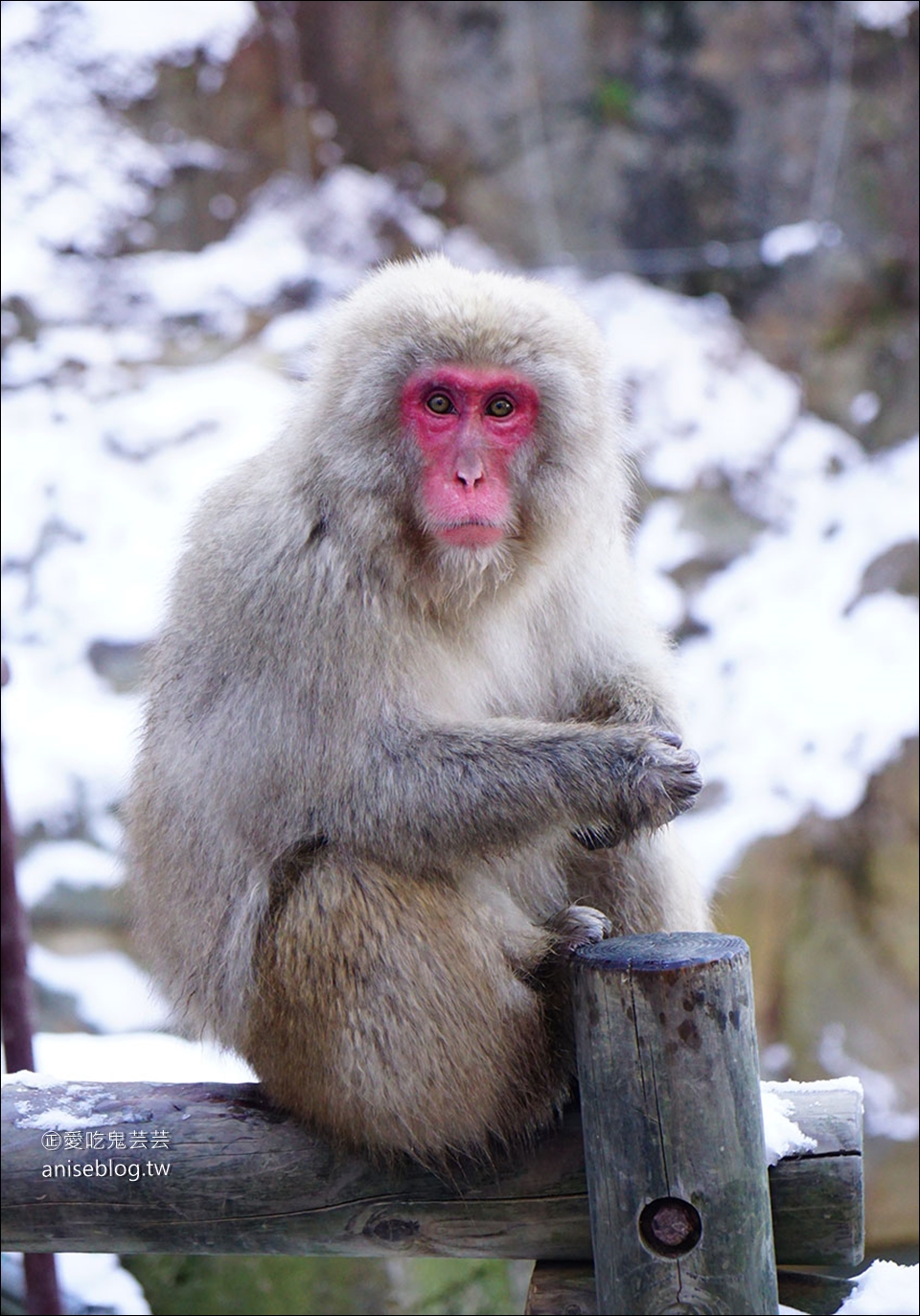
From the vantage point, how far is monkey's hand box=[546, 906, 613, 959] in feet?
8.79

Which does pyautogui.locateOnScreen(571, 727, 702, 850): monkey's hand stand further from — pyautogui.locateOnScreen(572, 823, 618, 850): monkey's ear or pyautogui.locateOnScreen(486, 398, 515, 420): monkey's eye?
pyautogui.locateOnScreen(486, 398, 515, 420): monkey's eye

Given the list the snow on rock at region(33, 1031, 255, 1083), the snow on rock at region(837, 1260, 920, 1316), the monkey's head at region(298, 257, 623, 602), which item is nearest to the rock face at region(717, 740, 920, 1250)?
the snow on rock at region(837, 1260, 920, 1316)

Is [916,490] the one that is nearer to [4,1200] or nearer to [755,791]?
[755,791]

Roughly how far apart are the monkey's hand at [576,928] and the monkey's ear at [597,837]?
0.43 feet

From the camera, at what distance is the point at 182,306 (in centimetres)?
765

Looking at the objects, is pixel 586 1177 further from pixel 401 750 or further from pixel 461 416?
pixel 461 416

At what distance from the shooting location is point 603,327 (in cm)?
680

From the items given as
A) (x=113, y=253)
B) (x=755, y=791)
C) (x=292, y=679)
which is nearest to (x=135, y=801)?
(x=292, y=679)

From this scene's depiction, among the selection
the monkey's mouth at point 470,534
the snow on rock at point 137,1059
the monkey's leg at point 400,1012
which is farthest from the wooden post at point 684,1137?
the snow on rock at point 137,1059

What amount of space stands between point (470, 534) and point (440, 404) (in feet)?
0.81

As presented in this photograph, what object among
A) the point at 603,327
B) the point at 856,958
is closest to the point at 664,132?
the point at 603,327

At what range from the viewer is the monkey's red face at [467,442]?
2.62 m

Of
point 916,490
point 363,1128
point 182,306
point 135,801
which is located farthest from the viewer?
point 182,306

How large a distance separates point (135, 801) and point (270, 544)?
2.18ft
